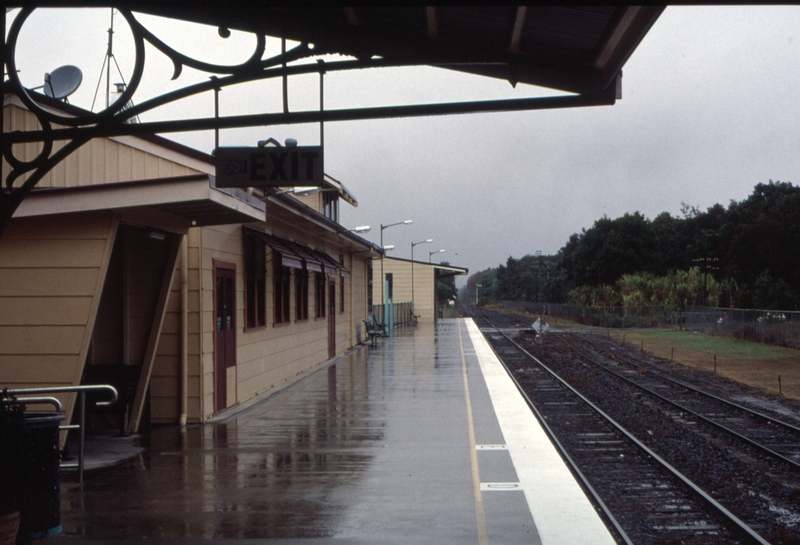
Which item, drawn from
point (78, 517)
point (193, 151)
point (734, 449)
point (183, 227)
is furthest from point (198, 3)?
point (734, 449)

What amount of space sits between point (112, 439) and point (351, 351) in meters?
16.1

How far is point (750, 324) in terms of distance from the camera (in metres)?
32.3

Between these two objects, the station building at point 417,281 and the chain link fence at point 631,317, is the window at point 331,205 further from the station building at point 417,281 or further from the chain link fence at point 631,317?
the station building at point 417,281

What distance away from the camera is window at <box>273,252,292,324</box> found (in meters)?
16.0

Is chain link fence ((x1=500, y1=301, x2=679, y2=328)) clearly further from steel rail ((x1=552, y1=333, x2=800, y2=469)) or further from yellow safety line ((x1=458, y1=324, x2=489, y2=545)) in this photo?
yellow safety line ((x1=458, y1=324, x2=489, y2=545))

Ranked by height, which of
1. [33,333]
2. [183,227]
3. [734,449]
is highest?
[183,227]

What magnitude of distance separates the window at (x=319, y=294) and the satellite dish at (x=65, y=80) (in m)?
11.4

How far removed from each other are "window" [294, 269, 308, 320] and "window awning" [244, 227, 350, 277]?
1.45ft

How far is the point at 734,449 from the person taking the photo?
36.8 ft

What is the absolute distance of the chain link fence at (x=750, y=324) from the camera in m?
Answer: 28.6

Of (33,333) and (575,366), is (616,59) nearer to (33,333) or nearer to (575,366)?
(33,333)

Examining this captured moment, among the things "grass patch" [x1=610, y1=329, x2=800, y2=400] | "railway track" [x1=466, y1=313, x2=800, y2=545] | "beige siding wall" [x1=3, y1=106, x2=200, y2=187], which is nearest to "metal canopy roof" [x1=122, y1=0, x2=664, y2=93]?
"railway track" [x1=466, y1=313, x2=800, y2=545]

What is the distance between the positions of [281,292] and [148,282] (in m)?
5.49

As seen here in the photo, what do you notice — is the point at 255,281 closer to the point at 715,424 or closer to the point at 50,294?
the point at 50,294
